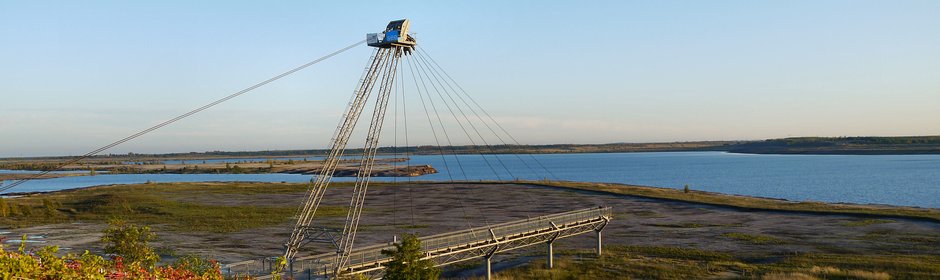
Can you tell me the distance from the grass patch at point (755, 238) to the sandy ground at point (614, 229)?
1083 millimetres

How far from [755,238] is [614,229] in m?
14.0

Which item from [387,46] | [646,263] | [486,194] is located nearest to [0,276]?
[387,46]

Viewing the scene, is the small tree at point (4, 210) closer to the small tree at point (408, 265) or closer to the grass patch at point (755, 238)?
the small tree at point (408, 265)

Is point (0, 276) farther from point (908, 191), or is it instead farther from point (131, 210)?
point (908, 191)

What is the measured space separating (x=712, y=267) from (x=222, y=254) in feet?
122

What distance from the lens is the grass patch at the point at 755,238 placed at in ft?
194

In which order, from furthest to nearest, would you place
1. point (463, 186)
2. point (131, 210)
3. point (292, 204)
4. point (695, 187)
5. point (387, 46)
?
point (695, 187) < point (463, 186) < point (292, 204) < point (131, 210) < point (387, 46)

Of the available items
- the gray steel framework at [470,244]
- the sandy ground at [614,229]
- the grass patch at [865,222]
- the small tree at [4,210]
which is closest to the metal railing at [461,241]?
Answer: the gray steel framework at [470,244]

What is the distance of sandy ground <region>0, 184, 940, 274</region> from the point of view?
187 ft

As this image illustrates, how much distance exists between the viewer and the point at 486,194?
120 m

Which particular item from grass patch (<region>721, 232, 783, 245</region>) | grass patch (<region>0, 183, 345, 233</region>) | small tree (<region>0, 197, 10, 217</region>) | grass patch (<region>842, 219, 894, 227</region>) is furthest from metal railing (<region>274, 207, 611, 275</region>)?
small tree (<region>0, 197, 10, 217</region>)

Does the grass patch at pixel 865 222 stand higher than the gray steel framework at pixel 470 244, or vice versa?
the gray steel framework at pixel 470 244

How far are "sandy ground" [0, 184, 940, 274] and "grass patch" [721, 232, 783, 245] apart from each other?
1.08m

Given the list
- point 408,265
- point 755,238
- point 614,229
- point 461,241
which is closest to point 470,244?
point 461,241
